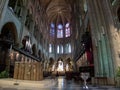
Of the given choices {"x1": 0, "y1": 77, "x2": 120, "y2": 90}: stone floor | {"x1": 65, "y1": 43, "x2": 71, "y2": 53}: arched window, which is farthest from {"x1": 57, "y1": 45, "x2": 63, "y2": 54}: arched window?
{"x1": 0, "y1": 77, "x2": 120, "y2": 90}: stone floor

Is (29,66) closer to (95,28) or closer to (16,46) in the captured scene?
(95,28)

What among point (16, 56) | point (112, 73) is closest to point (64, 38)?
point (16, 56)

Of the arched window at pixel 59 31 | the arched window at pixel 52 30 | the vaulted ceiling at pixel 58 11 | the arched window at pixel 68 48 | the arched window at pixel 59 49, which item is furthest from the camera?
the arched window at pixel 59 31

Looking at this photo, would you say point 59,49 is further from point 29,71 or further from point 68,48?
point 29,71

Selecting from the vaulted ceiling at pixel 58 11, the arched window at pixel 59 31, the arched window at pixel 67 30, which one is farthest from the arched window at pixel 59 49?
the vaulted ceiling at pixel 58 11

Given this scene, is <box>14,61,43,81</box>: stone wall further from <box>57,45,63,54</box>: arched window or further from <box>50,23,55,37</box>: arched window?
<box>50,23,55,37</box>: arched window

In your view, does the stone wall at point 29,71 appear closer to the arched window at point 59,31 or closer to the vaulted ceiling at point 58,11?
the vaulted ceiling at point 58,11

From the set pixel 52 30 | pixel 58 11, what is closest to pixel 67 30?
pixel 52 30

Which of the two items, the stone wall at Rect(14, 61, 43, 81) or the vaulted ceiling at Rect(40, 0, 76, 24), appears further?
the vaulted ceiling at Rect(40, 0, 76, 24)

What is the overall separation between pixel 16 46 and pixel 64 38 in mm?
26353

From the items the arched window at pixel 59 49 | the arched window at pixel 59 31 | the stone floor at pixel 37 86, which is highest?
the arched window at pixel 59 31

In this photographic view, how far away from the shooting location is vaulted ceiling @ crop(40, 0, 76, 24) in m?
32.5

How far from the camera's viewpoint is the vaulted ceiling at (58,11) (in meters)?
32.5

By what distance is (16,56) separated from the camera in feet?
44.1
